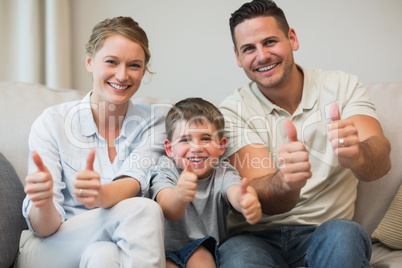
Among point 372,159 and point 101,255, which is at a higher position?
point 372,159

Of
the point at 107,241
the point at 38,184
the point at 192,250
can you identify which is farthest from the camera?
the point at 192,250

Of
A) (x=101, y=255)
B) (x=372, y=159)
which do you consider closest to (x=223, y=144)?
(x=372, y=159)

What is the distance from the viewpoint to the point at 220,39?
2.41 metres

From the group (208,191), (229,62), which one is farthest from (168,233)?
(229,62)

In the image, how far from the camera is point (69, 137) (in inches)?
64.9

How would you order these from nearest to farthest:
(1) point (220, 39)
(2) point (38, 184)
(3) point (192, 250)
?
1. (2) point (38, 184)
2. (3) point (192, 250)
3. (1) point (220, 39)

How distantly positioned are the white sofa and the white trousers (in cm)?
45

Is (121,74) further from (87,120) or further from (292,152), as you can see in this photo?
(292,152)

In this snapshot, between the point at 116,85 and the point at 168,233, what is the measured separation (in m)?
0.51

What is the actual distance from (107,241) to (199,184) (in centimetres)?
39

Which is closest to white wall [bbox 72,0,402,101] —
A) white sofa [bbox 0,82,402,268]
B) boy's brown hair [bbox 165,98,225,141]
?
white sofa [bbox 0,82,402,268]

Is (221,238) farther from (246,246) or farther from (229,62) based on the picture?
(229,62)

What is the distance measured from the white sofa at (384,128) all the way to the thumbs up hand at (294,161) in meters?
0.58

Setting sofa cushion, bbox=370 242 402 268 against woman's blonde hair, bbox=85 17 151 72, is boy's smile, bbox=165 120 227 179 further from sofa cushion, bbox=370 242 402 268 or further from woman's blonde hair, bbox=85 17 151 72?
sofa cushion, bbox=370 242 402 268
